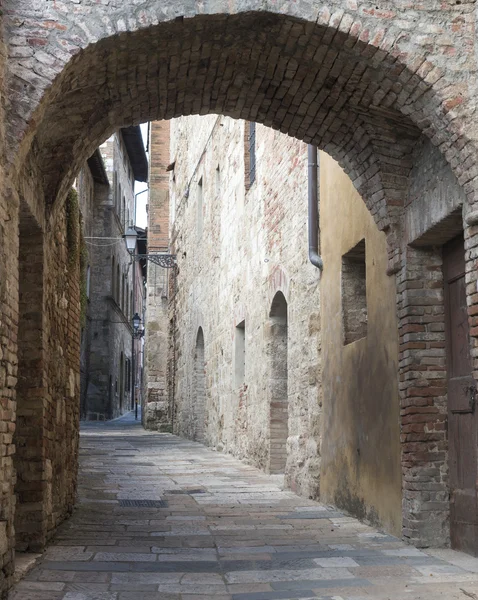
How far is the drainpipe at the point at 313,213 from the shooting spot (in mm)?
7836

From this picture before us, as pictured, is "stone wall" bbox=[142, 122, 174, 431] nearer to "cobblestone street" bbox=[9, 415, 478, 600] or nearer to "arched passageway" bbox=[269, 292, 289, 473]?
"arched passageway" bbox=[269, 292, 289, 473]

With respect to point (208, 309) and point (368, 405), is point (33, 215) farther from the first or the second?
point (208, 309)

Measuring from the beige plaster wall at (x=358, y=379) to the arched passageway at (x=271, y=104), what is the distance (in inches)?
12.2

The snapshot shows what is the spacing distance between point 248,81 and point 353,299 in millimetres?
2435

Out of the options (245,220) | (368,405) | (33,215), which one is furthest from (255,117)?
(245,220)

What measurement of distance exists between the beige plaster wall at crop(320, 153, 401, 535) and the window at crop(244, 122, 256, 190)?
351cm

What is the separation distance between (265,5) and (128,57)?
3.02 feet

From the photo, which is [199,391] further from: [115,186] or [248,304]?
[115,186]

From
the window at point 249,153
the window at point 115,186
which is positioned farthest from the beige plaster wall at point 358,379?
the window at point 115,186

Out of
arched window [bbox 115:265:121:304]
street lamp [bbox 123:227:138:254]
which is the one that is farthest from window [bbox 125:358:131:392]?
street lamp [bbox 123:227:138:254]

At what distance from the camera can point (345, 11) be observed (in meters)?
4.64

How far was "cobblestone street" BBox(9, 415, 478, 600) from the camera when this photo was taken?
4.22 m

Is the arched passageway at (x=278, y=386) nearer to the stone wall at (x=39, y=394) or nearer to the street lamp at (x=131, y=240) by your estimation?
the stone wall at (x=39, y=394)

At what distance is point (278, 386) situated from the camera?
976cm
